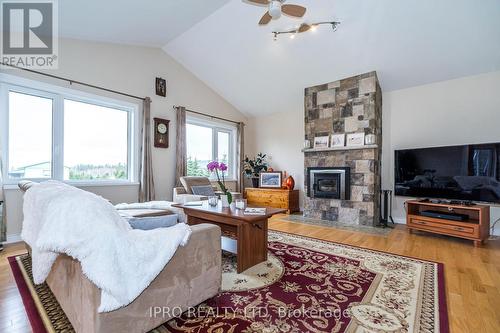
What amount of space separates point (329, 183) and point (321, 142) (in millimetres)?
832

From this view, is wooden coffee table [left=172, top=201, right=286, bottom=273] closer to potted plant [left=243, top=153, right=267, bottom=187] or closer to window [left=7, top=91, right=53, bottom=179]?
window [left=7, top=91, right=53, bottom=179]

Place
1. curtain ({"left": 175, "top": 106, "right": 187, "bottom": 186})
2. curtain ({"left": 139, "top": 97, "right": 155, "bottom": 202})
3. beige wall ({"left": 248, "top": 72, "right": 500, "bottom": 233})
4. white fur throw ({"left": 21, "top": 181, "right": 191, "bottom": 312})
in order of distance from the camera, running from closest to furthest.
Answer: white fur throw ({"left": 21, "top": 181, "right": 191, "bottom": 312}), beige wall ({"left": 248, "top": 72, "right": 500, "bottom": 233}), curtain ({"left": 139, "top": 97, "right": 155, "bottom": 202}), curtain ({"left": 175, "top": 106, "right": 187, "bottom": 186})

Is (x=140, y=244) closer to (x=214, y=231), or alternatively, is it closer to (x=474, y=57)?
(x=214, y=231)

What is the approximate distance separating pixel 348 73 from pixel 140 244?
14.5 feet

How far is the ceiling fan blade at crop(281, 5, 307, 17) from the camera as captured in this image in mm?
2646

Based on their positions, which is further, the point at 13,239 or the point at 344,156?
the point at 344,156

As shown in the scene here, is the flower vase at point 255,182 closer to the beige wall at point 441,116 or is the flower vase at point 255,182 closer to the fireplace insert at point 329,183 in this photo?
the fireplace insert at point 329,183

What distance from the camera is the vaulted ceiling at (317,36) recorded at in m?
3.13

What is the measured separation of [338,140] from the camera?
182 inches

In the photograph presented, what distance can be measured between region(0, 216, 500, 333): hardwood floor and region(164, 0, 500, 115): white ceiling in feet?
8.92

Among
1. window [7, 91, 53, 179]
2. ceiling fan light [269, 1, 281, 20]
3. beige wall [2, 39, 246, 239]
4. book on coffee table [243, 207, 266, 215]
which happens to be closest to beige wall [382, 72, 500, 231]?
ceiling fan light [269, 1, 281, 20]

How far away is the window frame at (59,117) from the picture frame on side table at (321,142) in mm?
3448

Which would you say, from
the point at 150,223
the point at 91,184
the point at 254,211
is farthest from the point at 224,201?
the point at 91,184

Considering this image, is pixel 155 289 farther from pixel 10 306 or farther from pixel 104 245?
pixel 10 306
